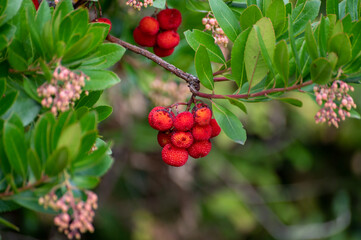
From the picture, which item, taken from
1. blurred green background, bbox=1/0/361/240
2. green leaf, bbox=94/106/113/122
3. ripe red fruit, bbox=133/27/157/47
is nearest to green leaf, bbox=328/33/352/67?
green leaf, bbox=94/106/113/122

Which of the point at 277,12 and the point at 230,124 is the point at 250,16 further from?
the point at 230,124

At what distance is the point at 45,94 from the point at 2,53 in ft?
0.67

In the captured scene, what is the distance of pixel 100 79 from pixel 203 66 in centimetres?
34

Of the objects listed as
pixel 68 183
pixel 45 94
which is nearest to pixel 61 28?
pixel 45 94

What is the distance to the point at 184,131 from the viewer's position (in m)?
1.33

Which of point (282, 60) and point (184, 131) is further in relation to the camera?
point (184, 131)

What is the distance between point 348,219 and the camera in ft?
14.6

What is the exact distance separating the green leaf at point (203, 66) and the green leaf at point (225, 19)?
0.14m

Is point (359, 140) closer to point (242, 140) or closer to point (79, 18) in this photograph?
point (242, 140)

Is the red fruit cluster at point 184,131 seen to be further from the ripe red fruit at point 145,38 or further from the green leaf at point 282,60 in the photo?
the ripe red fruit at point 145,38

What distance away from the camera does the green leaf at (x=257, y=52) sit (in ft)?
3.85

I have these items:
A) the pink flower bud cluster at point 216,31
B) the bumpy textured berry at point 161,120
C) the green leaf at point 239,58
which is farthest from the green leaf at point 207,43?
the bumpy textured berry at point 161,120

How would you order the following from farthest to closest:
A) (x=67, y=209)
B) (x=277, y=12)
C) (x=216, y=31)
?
(x=216, y=31) → (x=277, y=12) → (x=67, y=209)

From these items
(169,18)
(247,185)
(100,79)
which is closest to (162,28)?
(169,18)
